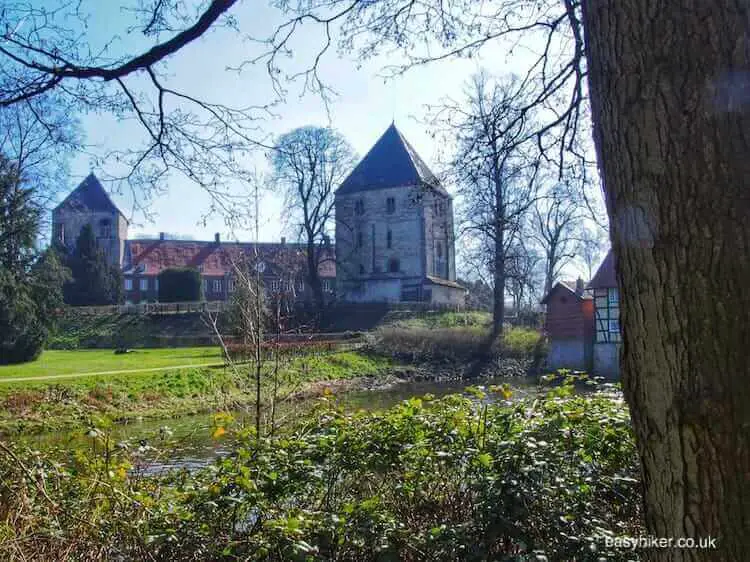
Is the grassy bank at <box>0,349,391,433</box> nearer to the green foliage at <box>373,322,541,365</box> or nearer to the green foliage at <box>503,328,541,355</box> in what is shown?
the green foliage at <box>373,322,541,365</box>

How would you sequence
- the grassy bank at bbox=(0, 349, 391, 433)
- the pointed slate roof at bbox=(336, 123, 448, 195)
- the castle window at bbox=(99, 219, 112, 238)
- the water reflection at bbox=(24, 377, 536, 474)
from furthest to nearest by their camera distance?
1. the castle window at bbox=(99, 219, 112, 238)
2. the pointed slate roof at bbox=(336, 123, 448, 195)
3. the grassy bank at bbox=(0, 349, 391, 433)
4. the water reflection at bbox=(24, 377, 536, 474)

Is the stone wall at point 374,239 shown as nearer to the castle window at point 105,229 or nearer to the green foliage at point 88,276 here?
the green foliage at point 88,276

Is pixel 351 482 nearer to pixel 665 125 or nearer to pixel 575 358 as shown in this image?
pixel 665 125

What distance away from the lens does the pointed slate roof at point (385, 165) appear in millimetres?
49278

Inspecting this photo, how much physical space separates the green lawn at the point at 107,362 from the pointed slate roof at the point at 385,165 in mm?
22231

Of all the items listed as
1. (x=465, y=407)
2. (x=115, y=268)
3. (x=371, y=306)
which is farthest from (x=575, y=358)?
(x=115, y=268)

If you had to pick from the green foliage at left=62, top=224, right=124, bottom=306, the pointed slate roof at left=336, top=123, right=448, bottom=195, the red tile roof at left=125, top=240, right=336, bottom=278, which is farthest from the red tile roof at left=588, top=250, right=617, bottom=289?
the green foliage at left=62, top=224, right=124, bottom=306

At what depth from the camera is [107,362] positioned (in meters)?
25.8

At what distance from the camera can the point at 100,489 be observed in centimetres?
383

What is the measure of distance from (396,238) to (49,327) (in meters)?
27.7

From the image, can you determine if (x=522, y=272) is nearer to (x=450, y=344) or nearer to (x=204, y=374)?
(x=450, y=344)

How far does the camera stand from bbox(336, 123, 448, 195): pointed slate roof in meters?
49.3

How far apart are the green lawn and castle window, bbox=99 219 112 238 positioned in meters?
26.9

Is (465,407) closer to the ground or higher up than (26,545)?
higher up
